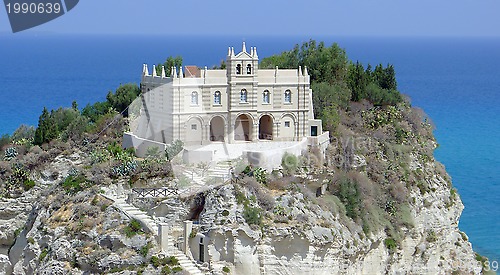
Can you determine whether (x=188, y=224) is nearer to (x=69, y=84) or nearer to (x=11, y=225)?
(x=11, y=225)

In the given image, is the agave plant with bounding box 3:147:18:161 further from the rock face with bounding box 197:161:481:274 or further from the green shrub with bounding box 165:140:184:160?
the rock face with bounding box 197:161:481:274

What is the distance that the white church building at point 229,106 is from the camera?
58.8m

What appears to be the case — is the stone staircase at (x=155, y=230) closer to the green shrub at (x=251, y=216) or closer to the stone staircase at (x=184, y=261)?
the stone staircase at (x=184, y=261)

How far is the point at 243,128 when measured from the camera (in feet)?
200

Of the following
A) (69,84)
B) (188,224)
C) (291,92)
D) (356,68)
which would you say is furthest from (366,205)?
(69,84)

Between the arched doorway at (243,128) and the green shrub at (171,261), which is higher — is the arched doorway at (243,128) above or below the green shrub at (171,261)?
above

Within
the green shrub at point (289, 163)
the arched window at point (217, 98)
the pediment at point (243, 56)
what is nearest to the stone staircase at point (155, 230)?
the green shrub at point (289, 163)

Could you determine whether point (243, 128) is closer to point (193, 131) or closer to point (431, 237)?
point (193, 131)

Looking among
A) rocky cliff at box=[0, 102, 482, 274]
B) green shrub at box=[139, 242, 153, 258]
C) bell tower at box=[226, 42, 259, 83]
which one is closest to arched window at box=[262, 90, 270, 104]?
bell tower at box=[226, 42, 259, 83]

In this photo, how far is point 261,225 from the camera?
2064 inches

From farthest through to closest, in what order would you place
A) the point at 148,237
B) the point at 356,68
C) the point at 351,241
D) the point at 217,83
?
the point at 356,68
the point at 217,83
the point at 351,241
the point at 148,237

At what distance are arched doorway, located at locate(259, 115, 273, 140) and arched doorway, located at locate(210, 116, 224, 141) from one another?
8.50ft

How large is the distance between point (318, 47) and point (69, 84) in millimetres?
95846

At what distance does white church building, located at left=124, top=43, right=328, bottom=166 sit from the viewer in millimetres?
58750
